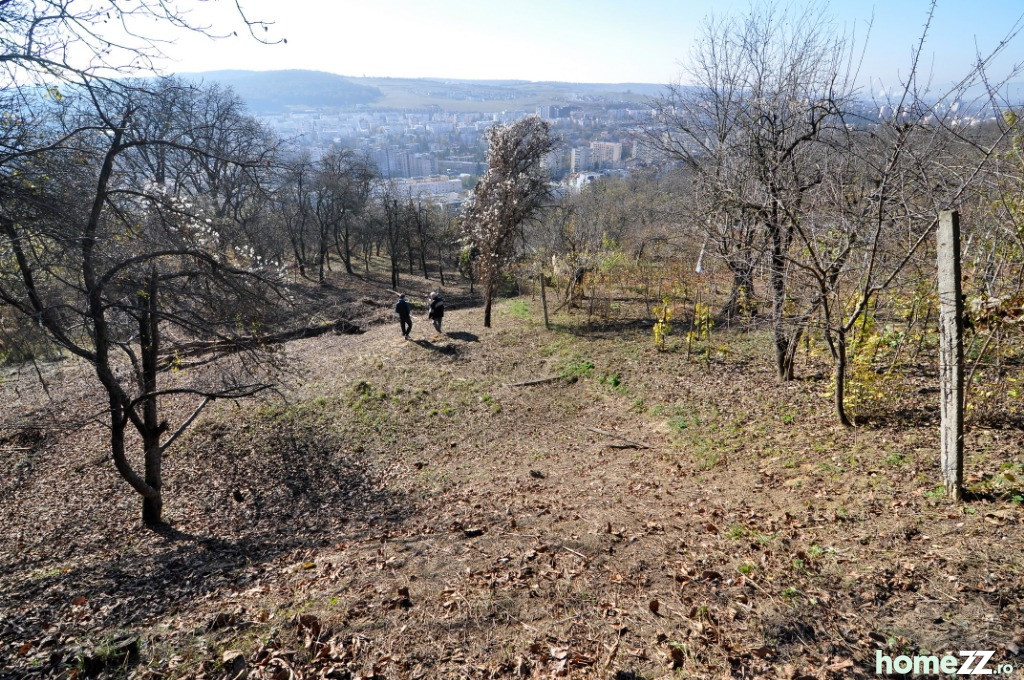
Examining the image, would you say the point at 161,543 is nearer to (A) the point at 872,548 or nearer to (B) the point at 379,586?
(B) the point at 379,586

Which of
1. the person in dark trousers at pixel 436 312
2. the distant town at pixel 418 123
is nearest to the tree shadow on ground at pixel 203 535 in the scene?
the person in dark trousers at pixel 436 312

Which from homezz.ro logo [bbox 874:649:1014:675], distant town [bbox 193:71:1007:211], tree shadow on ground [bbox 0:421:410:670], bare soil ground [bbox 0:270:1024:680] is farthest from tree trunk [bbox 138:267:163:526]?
distant town [bbox 193:71:1007:211]

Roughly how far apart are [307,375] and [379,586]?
31.1ft

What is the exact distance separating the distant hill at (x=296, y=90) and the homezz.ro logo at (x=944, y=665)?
123138 mm

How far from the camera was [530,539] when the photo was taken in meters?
5.34

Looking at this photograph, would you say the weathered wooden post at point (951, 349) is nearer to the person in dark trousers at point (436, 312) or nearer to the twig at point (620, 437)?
the twig at point (620, 437)

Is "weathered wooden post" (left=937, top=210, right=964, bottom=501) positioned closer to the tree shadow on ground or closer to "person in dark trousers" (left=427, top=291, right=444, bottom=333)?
the tree shadow on ground

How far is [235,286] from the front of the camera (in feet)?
18.7

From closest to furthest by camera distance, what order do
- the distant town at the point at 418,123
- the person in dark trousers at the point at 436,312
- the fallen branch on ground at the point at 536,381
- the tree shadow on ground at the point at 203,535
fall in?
1. the tree shadow on ground at the point at 203,535
2. the fallen branch on ground at the point at 536,381
3. the person in dark trousers at the point at 436,312
4. the distant town at the point at 418,123

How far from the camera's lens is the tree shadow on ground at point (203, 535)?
15.1ft

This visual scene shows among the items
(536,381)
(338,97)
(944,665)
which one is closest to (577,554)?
(944,665)

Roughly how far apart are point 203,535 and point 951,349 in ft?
27.6

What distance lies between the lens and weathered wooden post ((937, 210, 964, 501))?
13.0 ft

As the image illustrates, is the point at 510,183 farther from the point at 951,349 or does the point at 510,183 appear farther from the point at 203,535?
the point at 951,349
